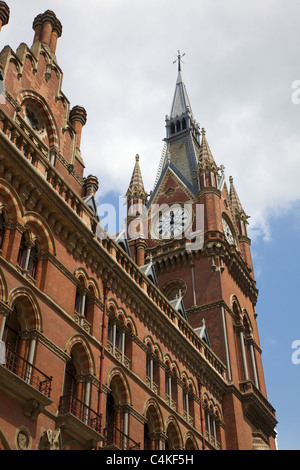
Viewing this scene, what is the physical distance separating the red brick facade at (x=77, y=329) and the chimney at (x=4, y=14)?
0.08 m

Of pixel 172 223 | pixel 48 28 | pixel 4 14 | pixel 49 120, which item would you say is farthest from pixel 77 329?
pixel 172 223

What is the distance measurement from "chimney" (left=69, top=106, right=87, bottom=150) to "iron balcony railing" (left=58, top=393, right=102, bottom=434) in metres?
17.1

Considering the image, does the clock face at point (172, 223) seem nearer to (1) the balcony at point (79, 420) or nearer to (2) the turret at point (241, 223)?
(2) the turret at point (241, 223)

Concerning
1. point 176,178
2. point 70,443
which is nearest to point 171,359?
point 70,443

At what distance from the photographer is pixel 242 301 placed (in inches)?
2016

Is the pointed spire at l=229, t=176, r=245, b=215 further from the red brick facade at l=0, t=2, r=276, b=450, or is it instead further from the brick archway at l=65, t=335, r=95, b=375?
the brick archway at l=65, t=335, r=95, b=375

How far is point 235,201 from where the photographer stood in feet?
203

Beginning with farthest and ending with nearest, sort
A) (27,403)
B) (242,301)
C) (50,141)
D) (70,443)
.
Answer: (242,301) < (50,141) < (70,443) < (27,403)

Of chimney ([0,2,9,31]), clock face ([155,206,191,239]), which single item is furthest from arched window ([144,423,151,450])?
clock face ([155,206,191,239])

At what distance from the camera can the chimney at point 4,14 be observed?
1266 inches

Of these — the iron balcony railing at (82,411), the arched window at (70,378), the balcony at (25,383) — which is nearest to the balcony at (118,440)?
the iron balcony railing at (82,411)

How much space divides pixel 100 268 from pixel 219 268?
800 inches

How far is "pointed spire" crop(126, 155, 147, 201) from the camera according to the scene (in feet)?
191

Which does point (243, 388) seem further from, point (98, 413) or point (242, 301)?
point (98, 413)
